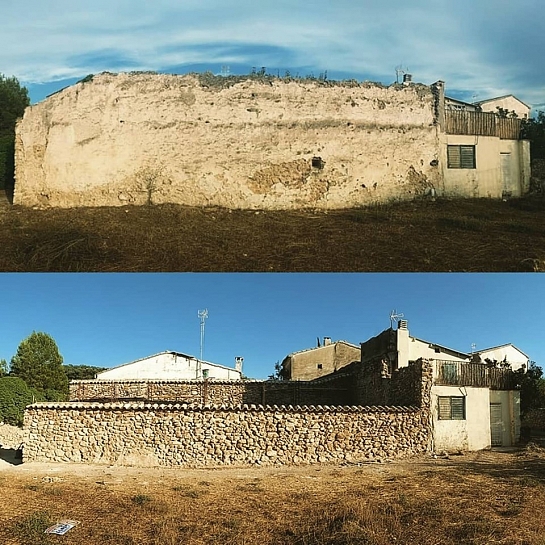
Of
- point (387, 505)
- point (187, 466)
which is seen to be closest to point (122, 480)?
point (187, 466)

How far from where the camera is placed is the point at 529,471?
15086mm

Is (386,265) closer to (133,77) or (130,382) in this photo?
(133,77)

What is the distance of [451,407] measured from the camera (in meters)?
19.7

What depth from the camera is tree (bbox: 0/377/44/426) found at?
2688 centimetres

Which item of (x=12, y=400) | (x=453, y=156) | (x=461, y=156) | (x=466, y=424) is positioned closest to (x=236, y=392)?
(x=466, y=424)

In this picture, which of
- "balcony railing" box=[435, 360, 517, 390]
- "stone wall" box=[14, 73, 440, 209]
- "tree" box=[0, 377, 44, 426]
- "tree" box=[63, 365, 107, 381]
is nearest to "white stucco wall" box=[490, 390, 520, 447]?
"balcony railing" box=[435, 360, 517, 390]

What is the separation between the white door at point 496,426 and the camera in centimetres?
2075

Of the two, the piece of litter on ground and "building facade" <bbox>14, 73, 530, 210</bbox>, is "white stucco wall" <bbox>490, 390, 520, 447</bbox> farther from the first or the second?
the piece of litter on ground

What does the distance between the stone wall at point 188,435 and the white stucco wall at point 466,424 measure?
2.37 meters

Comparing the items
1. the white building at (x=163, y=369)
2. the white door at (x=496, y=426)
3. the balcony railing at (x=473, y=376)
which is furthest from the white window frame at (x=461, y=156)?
the white building at (x=163, y=369)

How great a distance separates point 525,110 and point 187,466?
1748 centimetres

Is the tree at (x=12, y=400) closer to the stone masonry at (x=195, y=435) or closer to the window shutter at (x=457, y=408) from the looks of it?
the stone masonry at (x=195, y=435)

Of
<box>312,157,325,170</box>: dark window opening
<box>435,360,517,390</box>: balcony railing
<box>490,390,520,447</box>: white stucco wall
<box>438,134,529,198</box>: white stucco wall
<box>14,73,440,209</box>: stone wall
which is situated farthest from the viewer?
<box>490,390,520,447</box>: white stucco wall

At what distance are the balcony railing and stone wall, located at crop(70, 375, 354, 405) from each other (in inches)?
208
